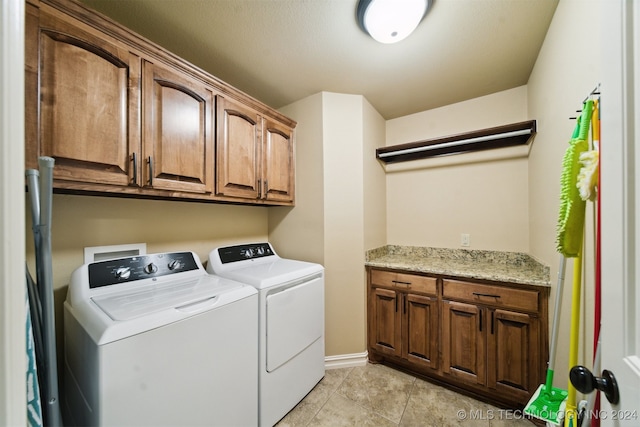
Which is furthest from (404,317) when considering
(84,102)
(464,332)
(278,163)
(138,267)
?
(84,102)

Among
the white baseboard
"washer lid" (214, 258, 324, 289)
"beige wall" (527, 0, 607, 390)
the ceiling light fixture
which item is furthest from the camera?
the white baseboard

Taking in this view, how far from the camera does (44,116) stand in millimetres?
973

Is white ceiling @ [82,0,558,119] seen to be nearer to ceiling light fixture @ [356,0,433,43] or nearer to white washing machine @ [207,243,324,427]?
ceiling light fixture @ [356,0,433,43]

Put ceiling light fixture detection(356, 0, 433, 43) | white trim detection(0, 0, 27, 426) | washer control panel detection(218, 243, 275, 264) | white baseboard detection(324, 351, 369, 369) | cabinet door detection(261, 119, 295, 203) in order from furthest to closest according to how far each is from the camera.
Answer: white baseboard detection(324, 351, 369, 369) → cabinet door detection(261, 119, 295, 203) → washer control panel detection(218, 243, 275, 264) → ceiling light fixture detection(356, 0, 433, 43) → white trim detection(0, 0, 27, 426)

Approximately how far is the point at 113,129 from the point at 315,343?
186 centimetres

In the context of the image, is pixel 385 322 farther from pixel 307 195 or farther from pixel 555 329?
pixel 307 195

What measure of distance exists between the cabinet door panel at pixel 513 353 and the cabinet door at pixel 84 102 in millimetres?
2446

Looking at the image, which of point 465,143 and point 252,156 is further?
point 465,143

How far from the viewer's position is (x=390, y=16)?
4.14 feet

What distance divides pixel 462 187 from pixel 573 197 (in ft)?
5.01

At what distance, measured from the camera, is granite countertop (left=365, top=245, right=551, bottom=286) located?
1627 millimetres

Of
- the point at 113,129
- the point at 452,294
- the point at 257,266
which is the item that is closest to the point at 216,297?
the point at 257,266

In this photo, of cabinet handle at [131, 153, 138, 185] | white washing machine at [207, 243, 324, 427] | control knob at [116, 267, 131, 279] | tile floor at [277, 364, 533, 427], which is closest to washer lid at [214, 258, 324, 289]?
white washing machine at [207, 243, 324, 427]

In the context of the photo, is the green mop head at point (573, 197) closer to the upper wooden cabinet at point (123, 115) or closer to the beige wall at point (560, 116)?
the beige wall at point (560, 116)
